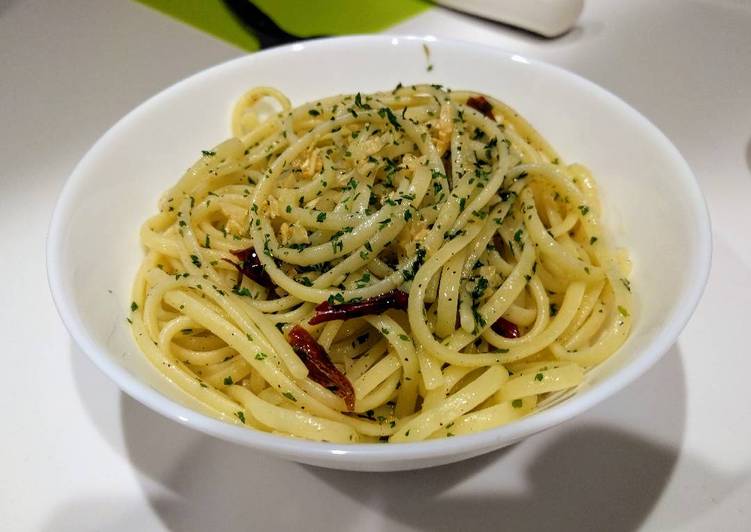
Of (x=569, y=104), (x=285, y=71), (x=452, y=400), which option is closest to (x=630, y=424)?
(x=452, y=400)

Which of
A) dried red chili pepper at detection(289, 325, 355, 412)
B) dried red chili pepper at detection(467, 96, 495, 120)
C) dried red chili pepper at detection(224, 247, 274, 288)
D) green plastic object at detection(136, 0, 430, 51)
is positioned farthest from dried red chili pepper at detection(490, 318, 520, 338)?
green plastic object at detection(136, 0, 430, 51)

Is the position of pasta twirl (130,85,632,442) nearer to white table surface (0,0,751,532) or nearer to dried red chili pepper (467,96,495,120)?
dried red chili pepper (467,96,495,120)

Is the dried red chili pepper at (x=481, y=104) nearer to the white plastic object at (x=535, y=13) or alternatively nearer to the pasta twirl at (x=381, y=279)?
the pasta twirl at (x=381, y=279)

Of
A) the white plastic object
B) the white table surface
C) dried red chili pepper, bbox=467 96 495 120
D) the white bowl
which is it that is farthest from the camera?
the white plastic object

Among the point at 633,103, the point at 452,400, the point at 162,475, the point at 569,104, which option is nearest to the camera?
the point at 452,400

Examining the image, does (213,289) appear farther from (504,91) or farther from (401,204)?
(504,91)

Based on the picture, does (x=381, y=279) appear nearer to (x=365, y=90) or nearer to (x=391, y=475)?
(x=391, y=475)

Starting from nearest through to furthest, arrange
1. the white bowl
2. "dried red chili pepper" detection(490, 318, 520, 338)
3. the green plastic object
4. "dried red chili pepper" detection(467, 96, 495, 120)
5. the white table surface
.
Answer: the white bowl, the white table surface, "dried red chili pepper" detection(490, 318, 520, 338), "dried red chili pepper" detection(467, 96, 495, 120), the green plastic object

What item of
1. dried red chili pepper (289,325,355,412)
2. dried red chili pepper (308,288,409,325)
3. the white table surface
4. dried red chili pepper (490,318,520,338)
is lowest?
the white table surface
